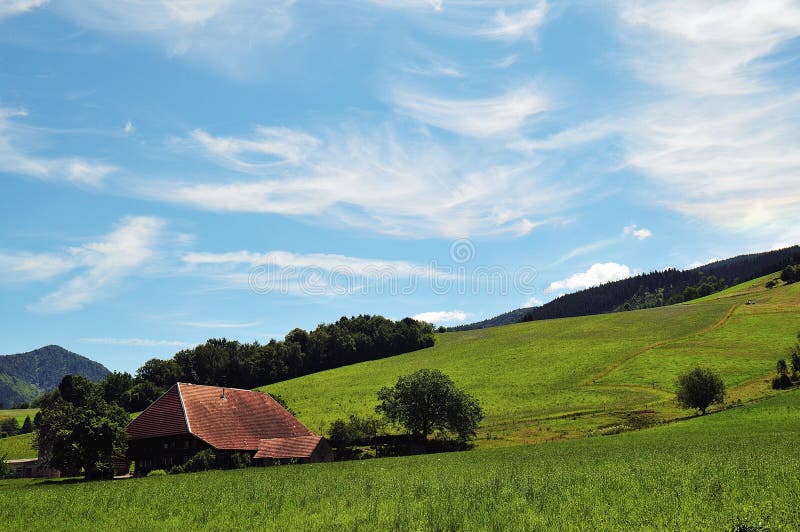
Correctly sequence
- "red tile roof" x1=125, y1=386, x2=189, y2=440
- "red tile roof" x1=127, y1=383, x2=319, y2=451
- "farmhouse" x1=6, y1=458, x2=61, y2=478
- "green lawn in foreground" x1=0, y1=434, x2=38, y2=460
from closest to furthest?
"red tile roof" x1=125, y1=386, x2=189, y2=440
"red tile roof" x1=127, y1=383, x2=319, y2=451
"farmhouse" x1=6, y1=458, x2=61, y2=478
"green lawn in foreground" x1=0, y1=434, x2=38, y2=460

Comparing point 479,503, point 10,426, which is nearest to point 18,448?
point 10,426

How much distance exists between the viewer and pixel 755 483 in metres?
18.5

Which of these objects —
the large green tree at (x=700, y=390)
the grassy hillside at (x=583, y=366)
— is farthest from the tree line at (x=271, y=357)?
the large green tree at (x=700, y=390)

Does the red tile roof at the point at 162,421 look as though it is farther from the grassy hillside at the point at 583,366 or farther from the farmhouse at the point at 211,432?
the grassy hillside at the point at 583,366

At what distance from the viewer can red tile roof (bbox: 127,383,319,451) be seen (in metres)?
58.3

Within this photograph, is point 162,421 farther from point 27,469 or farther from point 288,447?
point 27,469

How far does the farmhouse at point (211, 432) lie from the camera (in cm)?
5756

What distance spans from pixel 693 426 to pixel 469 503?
48.8 metres

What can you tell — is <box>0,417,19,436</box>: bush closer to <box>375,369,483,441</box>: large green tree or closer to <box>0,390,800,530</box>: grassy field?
<box>375,369,483,441</box>: large green tree

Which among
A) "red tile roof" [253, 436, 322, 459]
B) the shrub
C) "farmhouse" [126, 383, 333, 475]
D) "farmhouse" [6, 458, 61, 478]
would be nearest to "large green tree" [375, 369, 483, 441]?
"farmhouse" [126, 383, 333, 475]

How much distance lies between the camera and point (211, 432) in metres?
58.7

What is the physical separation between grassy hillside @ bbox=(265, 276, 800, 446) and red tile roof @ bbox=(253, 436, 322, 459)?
16.5 meters

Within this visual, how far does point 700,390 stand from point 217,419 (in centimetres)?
5634

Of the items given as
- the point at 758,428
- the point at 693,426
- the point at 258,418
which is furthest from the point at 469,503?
the point at 258,418
